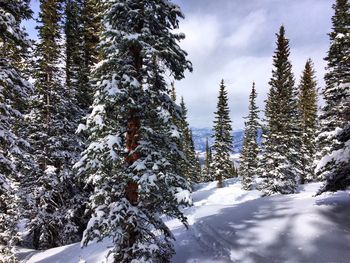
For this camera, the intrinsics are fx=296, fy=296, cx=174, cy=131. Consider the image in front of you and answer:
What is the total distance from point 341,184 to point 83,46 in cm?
2279

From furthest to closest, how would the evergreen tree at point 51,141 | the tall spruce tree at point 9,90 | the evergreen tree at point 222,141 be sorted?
the evergreen tree at point 222,141 → the evergreen tree at point 51,141 → the tall spruce tree at point 9,90

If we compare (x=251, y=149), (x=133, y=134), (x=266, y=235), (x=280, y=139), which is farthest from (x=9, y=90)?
(x=251, y=149)

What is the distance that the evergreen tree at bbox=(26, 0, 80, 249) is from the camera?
1875 cm

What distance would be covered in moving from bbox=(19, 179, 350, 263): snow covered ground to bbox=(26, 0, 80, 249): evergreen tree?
329 centimetres

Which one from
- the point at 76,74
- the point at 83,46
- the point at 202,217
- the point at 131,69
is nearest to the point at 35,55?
the point at 76,74

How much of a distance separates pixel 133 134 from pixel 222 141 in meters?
38.1

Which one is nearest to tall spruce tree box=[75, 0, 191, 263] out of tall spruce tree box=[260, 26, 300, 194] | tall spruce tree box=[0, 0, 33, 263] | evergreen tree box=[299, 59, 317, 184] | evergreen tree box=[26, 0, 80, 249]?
tall spruce tree box=[0, 0, 33, 263]

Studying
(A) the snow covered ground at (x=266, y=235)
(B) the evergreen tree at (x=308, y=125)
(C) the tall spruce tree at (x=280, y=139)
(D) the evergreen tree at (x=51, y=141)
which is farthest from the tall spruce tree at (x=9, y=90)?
(B) the evergreen tree at (x=308, y=125)

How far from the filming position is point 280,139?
98.9ft

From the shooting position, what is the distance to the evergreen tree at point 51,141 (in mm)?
18750

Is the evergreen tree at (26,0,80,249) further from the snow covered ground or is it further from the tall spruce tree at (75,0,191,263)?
the tall spruce tree at (75,0,191,263)

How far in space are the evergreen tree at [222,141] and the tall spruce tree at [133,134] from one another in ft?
120

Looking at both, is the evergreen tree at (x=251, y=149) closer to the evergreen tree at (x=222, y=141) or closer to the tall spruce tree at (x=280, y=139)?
the evergreen tree at (x=222, y=141)

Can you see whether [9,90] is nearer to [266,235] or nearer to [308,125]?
[266,235]
